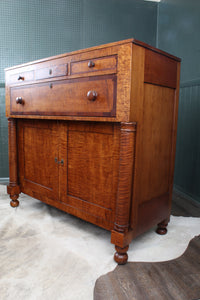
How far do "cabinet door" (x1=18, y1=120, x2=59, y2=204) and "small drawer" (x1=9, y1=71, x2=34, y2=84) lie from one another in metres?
0.37

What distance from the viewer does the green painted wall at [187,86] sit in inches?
111

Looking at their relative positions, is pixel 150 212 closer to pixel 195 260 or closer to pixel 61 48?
pixel 195 260

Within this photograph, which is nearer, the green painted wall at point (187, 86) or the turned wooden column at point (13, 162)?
the turned wooden column at point (13, 162)

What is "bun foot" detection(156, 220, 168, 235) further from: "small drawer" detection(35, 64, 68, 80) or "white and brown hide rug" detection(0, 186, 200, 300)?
"small drawer" detection(35, 64, 68, 80)

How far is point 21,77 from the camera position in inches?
91.0

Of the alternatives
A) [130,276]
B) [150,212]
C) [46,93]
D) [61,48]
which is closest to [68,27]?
[61,48]

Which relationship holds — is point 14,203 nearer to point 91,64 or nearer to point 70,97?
point 70,97

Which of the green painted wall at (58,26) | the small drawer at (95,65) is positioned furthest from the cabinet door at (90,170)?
the green painted wall at (58,26)

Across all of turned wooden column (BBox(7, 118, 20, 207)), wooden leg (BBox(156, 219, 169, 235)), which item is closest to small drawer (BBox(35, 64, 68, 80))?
turned wooden column (BBox(7, 118, 20, 207))

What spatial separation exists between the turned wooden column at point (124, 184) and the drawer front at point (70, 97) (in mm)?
158

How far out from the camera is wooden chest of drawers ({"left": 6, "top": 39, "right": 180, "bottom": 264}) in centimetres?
158

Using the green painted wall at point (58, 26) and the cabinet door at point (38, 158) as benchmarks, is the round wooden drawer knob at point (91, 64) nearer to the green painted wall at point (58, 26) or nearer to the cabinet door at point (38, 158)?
the cabinet door at point (38, 158)

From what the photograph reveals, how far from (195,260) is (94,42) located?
2.91 meters

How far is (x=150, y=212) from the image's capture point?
1.87 m
